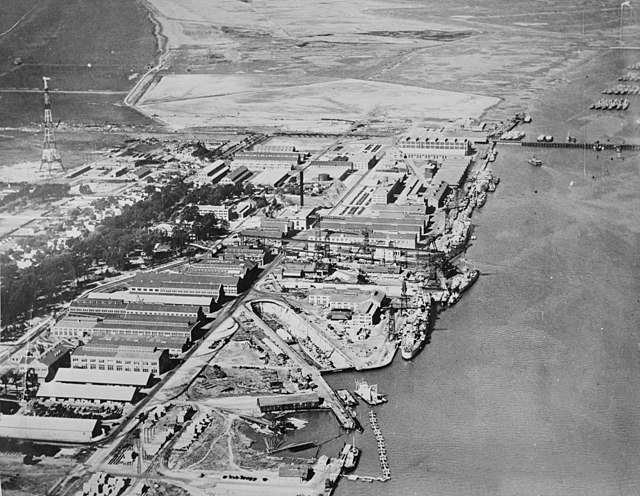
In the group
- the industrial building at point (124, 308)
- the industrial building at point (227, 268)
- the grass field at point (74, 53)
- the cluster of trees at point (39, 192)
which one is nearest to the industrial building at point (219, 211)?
the cluster of trees at point (39, 192)

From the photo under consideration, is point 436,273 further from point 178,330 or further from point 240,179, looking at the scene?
point 240,179

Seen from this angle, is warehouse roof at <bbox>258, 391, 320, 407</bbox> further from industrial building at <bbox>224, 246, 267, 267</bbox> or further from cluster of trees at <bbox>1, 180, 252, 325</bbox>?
industrial building at <bbox>224, 246, 267, 267</bbox>

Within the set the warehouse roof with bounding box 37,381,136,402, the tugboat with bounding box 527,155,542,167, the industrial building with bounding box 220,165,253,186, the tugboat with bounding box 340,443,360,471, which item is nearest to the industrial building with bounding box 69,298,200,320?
the warehouse roof with bounding box 37,381,136,402

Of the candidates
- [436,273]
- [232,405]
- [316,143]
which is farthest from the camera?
[316,143]

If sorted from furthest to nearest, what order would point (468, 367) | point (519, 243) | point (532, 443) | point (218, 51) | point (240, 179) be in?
point (218, 51) → point (240, 179) → point (519, 243) → point (468, 367) → point (532, 443)

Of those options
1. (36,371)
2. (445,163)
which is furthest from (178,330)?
(445,163)
